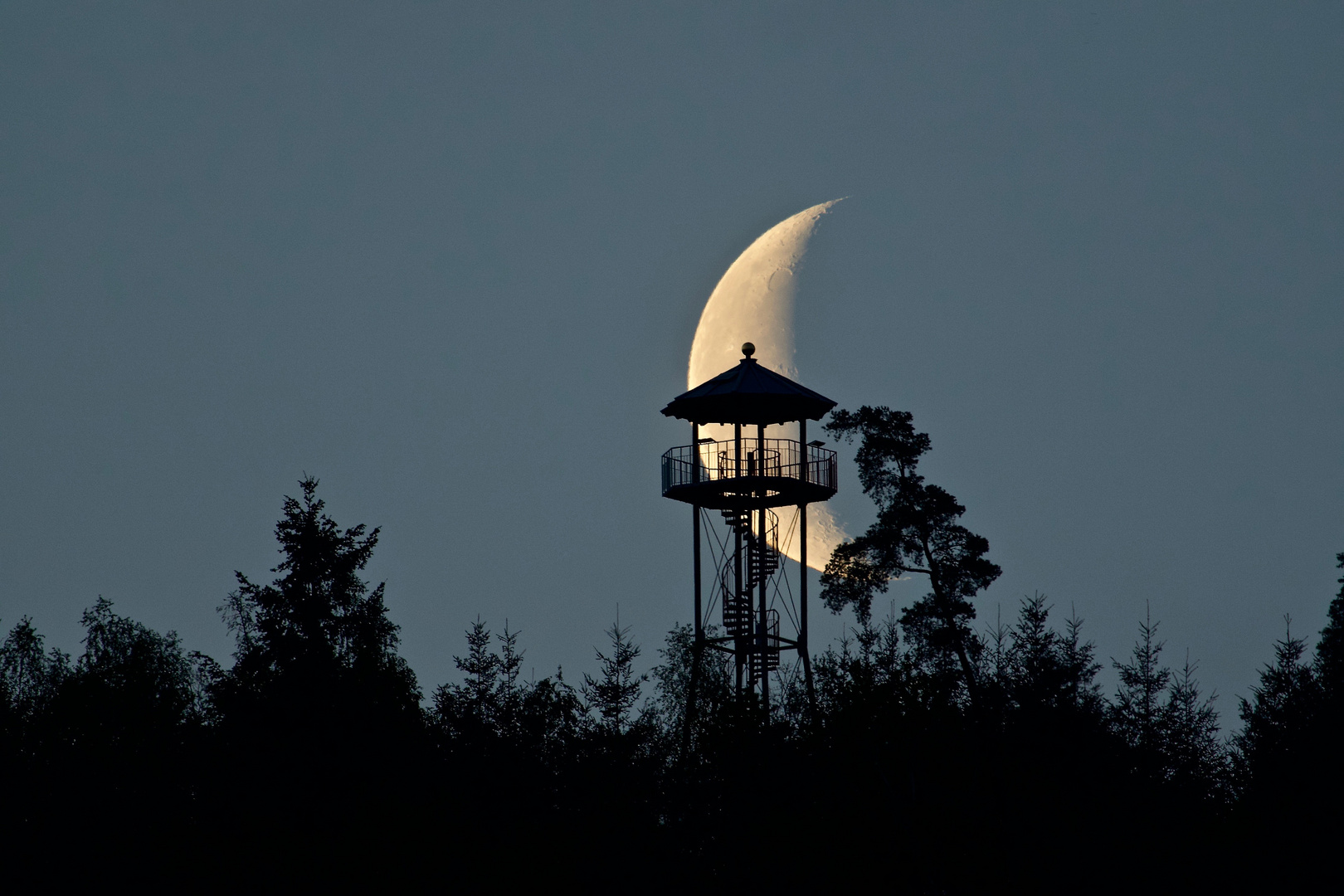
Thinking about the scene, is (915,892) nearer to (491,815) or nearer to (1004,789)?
(1004,789)

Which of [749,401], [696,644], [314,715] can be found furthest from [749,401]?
[314,715]

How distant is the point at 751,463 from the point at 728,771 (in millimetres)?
8893

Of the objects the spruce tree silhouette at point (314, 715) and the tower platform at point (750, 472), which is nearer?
the spruce tree silhouette at point (314, 715)

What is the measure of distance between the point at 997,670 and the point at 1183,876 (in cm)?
1035

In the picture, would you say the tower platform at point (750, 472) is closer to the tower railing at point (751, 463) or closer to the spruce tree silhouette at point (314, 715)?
the tower railing at point (751, 463)

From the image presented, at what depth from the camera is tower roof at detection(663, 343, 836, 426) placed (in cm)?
3550

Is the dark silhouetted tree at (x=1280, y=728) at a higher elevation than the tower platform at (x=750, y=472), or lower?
lower

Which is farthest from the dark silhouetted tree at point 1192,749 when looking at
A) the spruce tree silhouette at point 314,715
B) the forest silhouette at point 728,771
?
the spruce tree silhouette at point 314,715

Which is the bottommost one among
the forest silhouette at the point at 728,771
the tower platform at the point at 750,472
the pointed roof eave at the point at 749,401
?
the forest silhouette at the point at 728,771

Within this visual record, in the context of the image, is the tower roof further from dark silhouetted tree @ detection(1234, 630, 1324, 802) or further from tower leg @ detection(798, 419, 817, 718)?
dark silhouetted tree @ detection(1234, 630, 1324, 802)

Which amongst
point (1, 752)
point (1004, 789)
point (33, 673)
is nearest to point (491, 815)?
point (1004, 789)

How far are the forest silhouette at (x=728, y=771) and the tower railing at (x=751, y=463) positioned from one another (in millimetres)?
3648

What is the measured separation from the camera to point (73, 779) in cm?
3584

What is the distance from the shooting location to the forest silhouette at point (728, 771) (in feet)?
87.2
